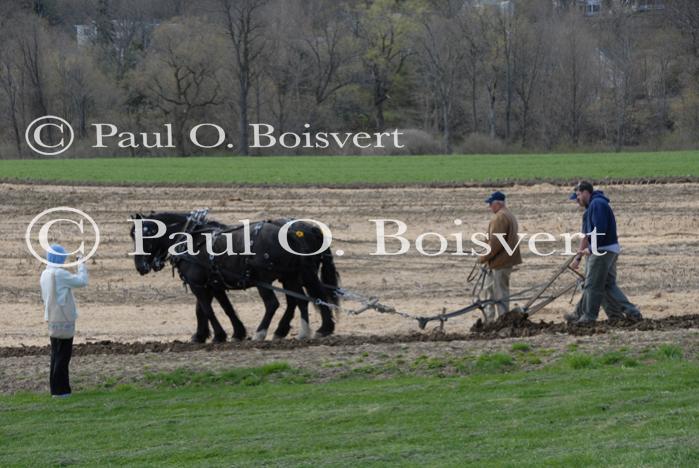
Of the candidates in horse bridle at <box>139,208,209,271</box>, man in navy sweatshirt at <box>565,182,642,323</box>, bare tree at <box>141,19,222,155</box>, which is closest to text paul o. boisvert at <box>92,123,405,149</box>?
bare tree at <box>141,19,222,155</box>

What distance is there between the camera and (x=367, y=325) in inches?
674

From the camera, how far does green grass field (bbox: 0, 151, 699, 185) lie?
37.3 meters

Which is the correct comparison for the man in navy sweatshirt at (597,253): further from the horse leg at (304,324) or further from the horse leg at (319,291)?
the horse leg at (304,324)

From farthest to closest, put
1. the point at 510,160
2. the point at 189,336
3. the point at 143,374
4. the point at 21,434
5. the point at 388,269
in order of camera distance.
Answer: the point at 510,160, the point at 388,269, the point at 189,336, the point at 143,374, the point at 21,434

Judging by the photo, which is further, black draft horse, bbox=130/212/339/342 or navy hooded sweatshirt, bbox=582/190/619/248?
black draft horse, bbox=130/212/339/342

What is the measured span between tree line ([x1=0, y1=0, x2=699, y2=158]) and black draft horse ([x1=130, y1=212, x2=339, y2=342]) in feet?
144

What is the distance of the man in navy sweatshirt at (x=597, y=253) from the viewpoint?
14.2 m

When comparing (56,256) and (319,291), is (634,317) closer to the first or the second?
(319,291)

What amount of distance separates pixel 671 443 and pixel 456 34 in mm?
61032

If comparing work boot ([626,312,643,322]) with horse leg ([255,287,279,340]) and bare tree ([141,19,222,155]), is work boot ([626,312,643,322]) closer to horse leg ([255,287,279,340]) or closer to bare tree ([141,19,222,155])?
horse leg ([255,287,279,340])

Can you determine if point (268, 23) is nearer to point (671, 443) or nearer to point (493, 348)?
point (493, 348)

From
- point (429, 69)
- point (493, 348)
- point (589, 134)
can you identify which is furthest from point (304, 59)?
point (493, 348)

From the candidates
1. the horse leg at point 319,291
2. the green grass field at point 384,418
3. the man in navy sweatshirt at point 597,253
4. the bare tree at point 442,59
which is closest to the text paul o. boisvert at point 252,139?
the bare tree at point 442,59

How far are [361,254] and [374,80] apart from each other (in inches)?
1906
